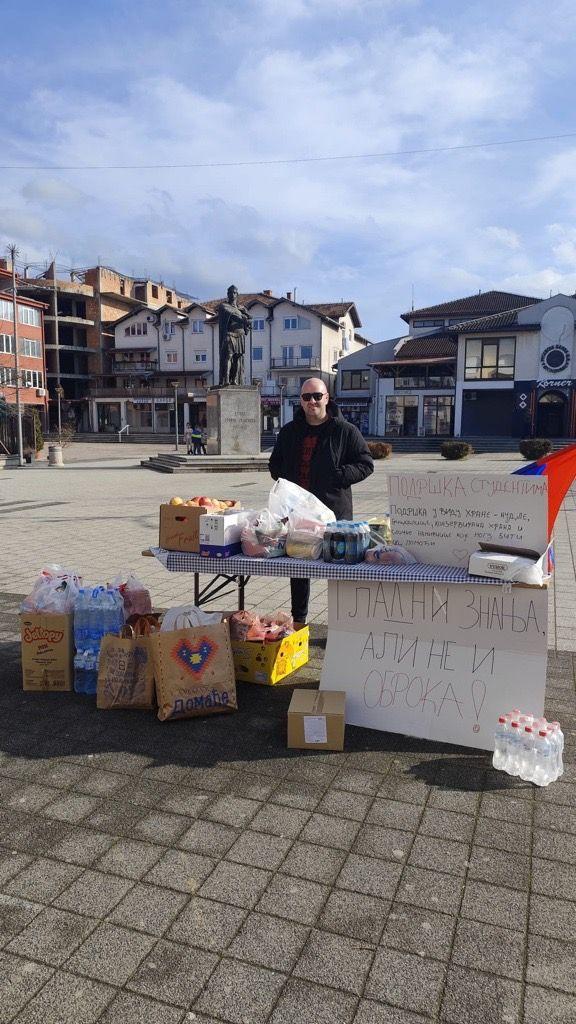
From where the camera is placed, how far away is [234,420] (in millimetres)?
27469

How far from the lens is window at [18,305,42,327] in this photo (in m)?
53.9

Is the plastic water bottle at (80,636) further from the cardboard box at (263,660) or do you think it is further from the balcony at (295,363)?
the balcony at (295,363)

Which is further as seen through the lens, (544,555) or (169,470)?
(169,470)

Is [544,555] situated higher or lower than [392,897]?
higher

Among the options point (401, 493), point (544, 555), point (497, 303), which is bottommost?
point (544, 555)

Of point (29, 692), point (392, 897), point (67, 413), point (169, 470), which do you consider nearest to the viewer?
point (392, 897)

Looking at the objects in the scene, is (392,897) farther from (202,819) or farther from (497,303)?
(497,303)

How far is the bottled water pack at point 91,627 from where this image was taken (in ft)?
16.1

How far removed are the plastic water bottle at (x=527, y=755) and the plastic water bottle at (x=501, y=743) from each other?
0.09 meters

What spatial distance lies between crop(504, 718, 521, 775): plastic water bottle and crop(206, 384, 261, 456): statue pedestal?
23724 mm

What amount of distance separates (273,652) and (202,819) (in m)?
1.73

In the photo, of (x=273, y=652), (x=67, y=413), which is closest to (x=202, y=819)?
(x=273, y=652)

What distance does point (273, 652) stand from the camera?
495cm

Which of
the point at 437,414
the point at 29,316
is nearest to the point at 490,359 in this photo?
the point at 437,414
